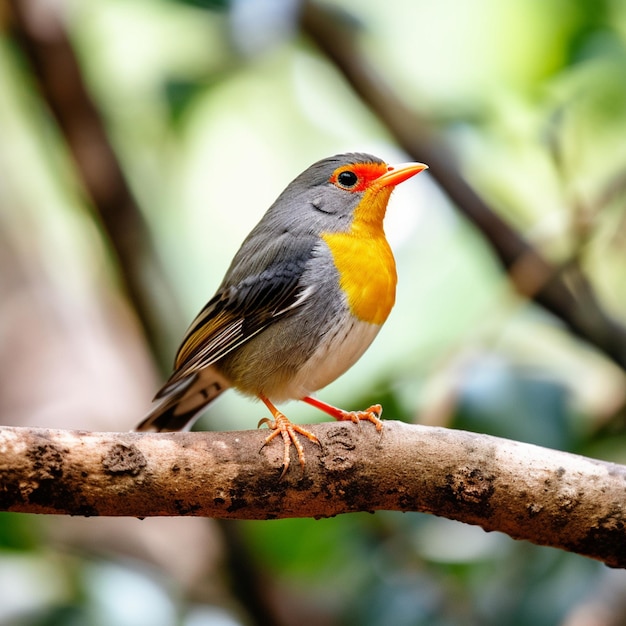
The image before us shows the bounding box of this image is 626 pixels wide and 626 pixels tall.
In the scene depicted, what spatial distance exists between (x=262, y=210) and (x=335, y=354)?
4098 millimetres

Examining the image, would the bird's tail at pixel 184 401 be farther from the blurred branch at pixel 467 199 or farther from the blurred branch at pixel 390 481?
the blurred branch at pixel 467 199

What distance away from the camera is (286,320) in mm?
3545

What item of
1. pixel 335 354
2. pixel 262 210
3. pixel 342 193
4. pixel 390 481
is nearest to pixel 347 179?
pixel 342 193

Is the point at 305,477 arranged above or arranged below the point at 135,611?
above

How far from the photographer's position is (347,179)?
402cm

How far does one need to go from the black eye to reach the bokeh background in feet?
3.25

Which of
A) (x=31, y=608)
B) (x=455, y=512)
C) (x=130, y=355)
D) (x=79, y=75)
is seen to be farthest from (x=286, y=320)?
(x=130, y=355)

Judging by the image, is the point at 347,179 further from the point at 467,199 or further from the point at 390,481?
the point at 390,481

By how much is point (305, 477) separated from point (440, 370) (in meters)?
1.95

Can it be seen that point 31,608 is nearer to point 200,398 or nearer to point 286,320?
point 200,398

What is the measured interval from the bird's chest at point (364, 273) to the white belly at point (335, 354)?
0.17 feet

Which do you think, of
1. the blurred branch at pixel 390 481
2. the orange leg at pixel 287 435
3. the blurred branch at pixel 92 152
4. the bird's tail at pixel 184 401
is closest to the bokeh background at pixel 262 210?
the blurred branch at pixel 92 152

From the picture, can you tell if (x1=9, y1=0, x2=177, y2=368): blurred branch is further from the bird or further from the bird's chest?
the bird's chest

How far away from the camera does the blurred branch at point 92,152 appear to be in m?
4.98
